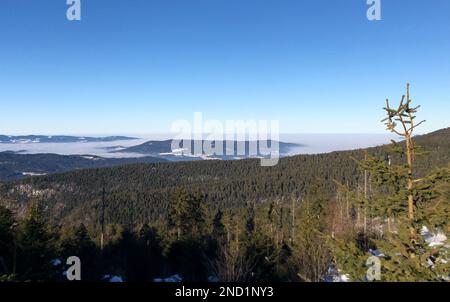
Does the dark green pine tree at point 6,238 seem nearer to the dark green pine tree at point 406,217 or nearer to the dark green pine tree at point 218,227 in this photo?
the dark green pine tree at point 406,217

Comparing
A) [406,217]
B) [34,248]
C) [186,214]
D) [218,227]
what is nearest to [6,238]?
[34,248]

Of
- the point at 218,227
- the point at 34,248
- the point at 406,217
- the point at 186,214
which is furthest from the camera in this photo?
the point at 218,227

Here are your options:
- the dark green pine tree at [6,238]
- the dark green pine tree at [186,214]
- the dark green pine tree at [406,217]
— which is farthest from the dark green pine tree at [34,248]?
the dark green pine tree at [406,217]

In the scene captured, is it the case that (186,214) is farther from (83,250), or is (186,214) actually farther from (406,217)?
(406,217)

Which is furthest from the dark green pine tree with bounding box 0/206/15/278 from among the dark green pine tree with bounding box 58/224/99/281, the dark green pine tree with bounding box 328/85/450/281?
the dark green pine tree with bounding box 328/85/450/281

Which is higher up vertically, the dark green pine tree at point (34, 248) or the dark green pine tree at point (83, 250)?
the dark green pine tree at point (34, 248)

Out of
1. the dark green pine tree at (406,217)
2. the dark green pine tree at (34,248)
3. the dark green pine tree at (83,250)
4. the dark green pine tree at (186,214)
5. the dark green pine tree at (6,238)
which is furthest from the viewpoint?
the dark green pine tree at (186,214)

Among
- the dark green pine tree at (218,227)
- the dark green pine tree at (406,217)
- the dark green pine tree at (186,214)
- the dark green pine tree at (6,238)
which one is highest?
the dark green pine tree at (406,217)

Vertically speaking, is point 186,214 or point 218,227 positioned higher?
point 186,214

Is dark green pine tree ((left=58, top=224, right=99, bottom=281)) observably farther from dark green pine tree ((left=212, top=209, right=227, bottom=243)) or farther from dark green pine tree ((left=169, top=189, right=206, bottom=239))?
dark green pine tree ((left=212, top=209, right=227, bottom=243))

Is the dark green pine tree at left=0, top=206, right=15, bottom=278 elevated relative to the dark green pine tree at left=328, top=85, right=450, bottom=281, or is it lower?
lower

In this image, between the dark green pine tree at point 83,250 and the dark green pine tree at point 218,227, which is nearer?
the dark green pine tree at point 83,250
